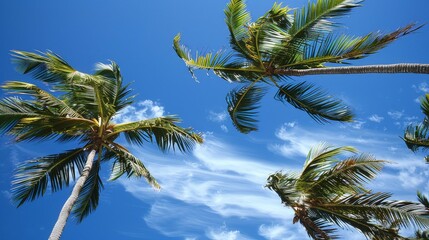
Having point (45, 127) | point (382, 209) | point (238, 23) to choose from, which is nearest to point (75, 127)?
point (45, 127)

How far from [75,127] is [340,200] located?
7157 millimetres

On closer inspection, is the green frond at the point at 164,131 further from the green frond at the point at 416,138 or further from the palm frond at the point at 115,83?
the green frond at the point at 416,138

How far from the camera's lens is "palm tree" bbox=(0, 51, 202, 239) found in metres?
9.47

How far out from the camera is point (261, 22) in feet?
31.2

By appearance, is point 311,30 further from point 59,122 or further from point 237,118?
point 59,122

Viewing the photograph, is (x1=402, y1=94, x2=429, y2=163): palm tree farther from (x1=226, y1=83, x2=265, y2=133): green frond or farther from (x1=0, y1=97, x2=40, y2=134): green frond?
(x1=0, y1=97, x2=40, y2=134): green frond

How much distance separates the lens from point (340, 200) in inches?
340

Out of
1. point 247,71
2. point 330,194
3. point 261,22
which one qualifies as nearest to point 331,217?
point 330,194

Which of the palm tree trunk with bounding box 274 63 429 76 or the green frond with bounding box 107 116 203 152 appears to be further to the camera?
the green frond with bounding box 107 116 203 152

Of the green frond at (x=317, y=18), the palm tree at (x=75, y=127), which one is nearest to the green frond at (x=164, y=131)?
the palm tree at (x=75, y=127)

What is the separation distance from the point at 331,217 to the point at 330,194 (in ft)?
1.82

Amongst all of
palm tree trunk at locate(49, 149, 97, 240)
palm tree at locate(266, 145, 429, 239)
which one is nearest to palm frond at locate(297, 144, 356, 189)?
palm tree at locate(266, 145, 429, 239)

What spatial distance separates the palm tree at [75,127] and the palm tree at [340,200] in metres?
3.64

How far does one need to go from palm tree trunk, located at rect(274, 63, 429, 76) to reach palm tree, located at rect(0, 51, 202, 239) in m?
3.60
